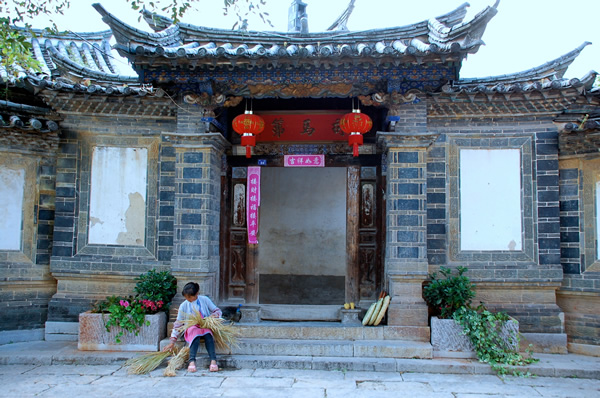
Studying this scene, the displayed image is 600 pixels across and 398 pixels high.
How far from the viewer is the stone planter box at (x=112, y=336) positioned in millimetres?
6273

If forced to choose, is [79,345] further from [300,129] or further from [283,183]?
[283,183]

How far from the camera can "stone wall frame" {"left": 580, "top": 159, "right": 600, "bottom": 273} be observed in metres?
6.58

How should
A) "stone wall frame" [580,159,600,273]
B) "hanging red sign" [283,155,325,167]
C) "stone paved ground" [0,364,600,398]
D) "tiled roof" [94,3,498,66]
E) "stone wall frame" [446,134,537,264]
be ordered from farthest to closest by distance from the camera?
"hanging red sign" [283,155,325,167] < "stone wall frame" [446,134,537,264] < "stone wall frame" [580,159,600,273] < "tiled roof" [94,3,498,66] < "stone paved ground" [0,364,600,398]

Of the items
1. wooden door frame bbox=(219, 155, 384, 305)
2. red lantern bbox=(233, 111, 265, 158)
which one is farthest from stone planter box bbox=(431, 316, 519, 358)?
red lantern bbox=(233, 111, 265, 158)

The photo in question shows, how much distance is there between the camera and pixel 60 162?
725cm

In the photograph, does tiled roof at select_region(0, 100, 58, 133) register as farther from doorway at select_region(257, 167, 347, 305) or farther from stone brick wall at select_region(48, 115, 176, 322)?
doorway at select_region(257, 167, 347, 305)

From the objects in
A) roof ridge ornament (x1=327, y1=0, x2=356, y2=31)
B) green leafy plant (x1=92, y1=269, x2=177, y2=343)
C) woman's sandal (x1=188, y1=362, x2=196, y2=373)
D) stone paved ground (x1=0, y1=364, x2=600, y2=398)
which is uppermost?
roof ridge ornament (x1=327, y1=0, x2=356, y2=31)

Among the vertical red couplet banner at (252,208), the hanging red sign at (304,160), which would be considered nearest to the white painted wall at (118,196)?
the vertical red couplet banner at (252,208)

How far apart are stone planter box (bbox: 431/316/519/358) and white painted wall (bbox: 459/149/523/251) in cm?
127

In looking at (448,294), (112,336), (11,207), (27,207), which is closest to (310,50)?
(448,294)

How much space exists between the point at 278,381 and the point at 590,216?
5.07m

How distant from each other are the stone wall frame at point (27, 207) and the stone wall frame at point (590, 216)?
8.41 m

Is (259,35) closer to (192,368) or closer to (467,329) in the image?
(192,368)

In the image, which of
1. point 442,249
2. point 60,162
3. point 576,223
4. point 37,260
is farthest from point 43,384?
point 576,223
